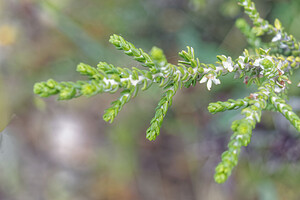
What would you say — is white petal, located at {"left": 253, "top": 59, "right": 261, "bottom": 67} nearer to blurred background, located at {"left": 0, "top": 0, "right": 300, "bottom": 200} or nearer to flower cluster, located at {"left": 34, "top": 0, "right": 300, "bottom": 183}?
flower cluster, located at {"left": 34, "top": 0, "right": 300, "bottom": 183}

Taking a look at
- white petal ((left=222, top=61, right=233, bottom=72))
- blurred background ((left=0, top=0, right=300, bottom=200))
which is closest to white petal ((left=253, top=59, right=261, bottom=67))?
white petal ((left=222, top=61, right=233, bottom=72))

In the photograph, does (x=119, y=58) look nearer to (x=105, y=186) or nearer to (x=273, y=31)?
(x=105, y=186)

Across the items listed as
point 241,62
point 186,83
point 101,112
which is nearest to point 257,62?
point 241,62

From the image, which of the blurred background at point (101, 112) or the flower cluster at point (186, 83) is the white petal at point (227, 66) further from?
the blurred background at point (101, 112)

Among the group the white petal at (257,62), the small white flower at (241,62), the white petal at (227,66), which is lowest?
the white petal at (227,66)

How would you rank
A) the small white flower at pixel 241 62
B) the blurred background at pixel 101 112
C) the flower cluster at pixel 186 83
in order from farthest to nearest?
the blurred background at pixel 101 112
the small white flower at pixel 241 62
the flower cluster at pixel 186 83

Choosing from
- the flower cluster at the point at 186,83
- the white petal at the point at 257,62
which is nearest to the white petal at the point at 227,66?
the flower cluster at the point at 186,83

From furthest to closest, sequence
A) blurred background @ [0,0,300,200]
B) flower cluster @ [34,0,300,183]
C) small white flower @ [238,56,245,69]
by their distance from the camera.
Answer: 1. blurred background @ [0,0,300,200]
2. small white flower @ [238,56,245,69]
3. flower cluster @ [34,0,300,183]

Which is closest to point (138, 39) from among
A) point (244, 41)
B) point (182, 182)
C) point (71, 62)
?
point (71, 62)

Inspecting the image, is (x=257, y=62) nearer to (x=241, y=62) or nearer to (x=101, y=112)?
(x=241, y=62)
